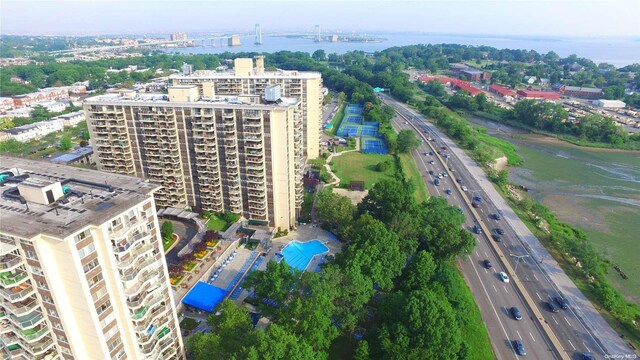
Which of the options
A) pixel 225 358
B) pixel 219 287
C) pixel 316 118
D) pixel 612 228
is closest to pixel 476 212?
pixel 612 228

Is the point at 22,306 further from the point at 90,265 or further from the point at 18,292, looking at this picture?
the point at 90,265

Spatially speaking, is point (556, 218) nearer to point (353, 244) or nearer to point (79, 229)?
point (353, 244)

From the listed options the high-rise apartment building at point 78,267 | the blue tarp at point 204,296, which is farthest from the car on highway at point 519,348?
the high-rise apartment building at point 78,267

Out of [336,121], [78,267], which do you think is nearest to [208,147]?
[78,267]

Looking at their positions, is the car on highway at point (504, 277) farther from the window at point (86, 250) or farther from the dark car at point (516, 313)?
the window at point (86, 250)

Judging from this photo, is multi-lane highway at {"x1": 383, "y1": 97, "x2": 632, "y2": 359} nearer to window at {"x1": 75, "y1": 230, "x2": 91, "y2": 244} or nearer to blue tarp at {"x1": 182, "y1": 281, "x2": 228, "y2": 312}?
blue tarp at {"x1": 182, "y1": 281, "x2": 228, "y2": 312}

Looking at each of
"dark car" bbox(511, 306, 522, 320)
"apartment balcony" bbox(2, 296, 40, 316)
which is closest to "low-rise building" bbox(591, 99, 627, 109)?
"dark car" bbox(511, 306, 522, 320)
